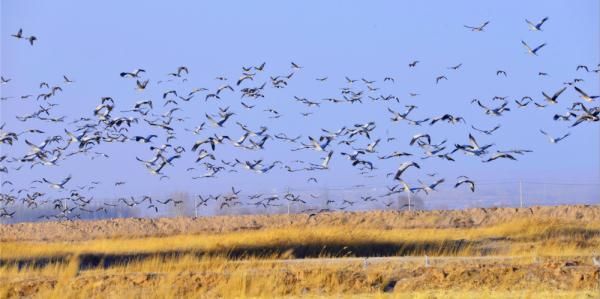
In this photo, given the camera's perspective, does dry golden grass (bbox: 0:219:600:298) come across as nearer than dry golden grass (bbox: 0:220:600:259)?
Yes

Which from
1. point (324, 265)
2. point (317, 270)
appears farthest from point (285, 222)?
point (317, 270)

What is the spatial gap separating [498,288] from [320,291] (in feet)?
A: 12.1

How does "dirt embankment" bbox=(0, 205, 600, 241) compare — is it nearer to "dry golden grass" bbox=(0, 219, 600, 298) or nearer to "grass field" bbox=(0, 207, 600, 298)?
"grass field" bbox=(0, 207, 600, 298)

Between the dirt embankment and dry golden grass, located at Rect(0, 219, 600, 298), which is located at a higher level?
dry golden grass, located at Rect(0, 219, 600, 298)

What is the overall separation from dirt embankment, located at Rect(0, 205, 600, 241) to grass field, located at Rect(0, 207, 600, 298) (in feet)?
12.2

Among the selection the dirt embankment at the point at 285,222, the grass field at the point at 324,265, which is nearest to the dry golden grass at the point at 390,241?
the grass field at the point at 324,265

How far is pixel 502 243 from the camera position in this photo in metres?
42.5

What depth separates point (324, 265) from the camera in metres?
33.4

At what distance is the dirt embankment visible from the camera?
177 feet

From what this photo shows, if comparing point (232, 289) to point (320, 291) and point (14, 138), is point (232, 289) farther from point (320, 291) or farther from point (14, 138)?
point (14, 138)

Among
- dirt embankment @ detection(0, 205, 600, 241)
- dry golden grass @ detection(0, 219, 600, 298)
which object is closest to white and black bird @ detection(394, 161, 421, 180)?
dry golden grass @ detection(0, 219, 600, 298)

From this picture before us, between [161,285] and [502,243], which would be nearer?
[161,285]

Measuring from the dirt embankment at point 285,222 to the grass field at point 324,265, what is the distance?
12.2 ft

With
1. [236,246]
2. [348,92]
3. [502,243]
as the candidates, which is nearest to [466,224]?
[502,243]
